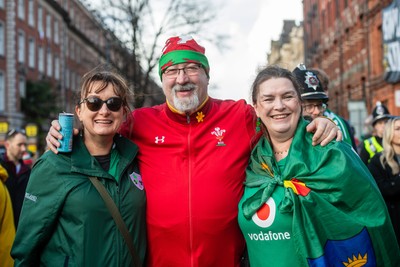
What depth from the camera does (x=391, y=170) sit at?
18.7 feet

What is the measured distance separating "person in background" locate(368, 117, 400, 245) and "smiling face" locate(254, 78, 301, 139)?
2.51 meters

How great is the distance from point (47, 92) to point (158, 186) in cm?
3697

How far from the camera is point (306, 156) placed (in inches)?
135

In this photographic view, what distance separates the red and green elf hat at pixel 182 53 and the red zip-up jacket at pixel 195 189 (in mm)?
457

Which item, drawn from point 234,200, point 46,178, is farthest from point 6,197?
point 234,200

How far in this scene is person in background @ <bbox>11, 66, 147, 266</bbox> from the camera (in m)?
3.37

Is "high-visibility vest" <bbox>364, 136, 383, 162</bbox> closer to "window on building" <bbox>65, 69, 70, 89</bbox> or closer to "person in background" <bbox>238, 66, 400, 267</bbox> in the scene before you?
"person in background" <bbox>238, 66, 400, 267</bbox>

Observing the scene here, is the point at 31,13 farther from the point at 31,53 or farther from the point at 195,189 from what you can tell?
the point at 195,189

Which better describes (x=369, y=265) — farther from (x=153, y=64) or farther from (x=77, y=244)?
(x=153, y=64)

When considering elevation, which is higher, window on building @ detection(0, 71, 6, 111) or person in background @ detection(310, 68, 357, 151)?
window on building @ detection(0, 71, 6, 111)

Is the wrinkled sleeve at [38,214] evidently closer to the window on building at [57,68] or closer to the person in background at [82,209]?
the person in background at [82,209]

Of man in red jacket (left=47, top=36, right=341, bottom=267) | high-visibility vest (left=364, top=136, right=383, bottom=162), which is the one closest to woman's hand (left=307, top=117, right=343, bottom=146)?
man in red jacket (left=47, top=36, right=341, bottom=267)

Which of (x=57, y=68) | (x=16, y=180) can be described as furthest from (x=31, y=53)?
(x=16, y=180)

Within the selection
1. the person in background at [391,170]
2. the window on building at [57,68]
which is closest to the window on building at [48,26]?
the window on building at [57,68]
